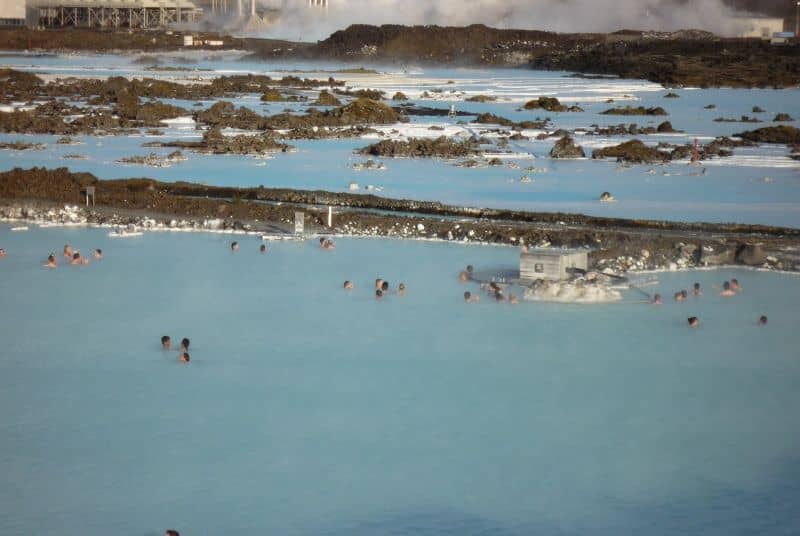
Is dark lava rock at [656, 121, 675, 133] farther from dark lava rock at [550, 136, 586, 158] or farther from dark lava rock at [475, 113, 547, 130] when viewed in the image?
dark lava rock at [550, 136, 586, 158]

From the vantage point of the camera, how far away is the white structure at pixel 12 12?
62.5 meters

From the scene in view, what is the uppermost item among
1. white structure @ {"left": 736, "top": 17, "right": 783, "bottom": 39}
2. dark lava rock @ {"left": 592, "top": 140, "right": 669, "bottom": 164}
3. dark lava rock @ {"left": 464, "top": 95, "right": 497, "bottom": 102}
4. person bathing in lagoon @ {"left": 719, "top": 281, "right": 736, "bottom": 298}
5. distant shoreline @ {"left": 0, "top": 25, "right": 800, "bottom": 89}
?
white structure @ {"left": 736, "top": 17, "right": 783, "bottom": 39}

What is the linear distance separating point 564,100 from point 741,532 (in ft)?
83.9

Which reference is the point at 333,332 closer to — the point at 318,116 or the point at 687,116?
the point at 318,116

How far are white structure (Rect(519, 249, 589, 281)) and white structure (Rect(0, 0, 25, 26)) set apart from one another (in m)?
58.5

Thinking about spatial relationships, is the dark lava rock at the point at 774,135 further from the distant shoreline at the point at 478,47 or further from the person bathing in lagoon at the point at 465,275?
the distant shoreline at the point at 478,47

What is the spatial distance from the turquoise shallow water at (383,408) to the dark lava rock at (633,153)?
6.91 m

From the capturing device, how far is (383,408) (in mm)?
6051

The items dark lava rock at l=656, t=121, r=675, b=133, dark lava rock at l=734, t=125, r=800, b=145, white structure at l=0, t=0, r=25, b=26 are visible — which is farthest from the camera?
white structure at l=0, t=0, r=25, b=26

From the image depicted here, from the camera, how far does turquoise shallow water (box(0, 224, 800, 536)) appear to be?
191 inches

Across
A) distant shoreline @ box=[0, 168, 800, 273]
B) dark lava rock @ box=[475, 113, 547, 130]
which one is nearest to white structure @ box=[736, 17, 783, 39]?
dark lava rock @ box=[475, 113, 547, 130]

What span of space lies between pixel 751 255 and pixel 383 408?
4577mm

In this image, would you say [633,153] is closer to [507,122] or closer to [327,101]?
[507,122]

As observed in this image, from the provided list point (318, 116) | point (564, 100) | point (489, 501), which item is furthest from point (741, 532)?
point (564, 100)
